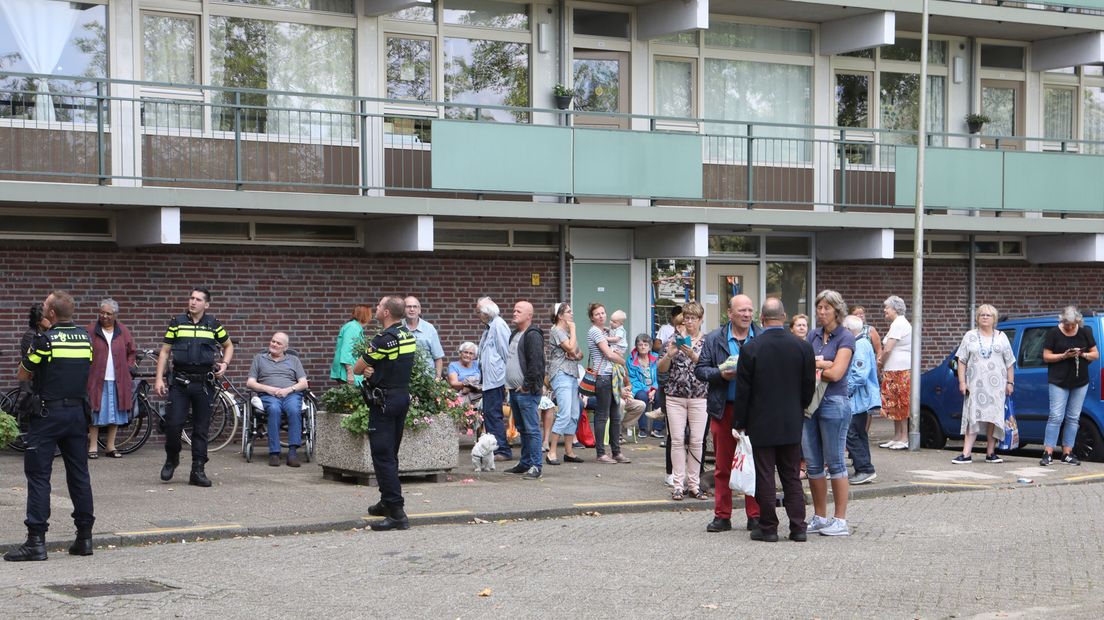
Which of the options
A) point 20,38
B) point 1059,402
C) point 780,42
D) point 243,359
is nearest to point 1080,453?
point 1059,402

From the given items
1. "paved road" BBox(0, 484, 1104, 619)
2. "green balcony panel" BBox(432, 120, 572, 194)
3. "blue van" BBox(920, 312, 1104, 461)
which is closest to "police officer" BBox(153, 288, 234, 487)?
"paved road" BBox(0, 484, 1104, 619)

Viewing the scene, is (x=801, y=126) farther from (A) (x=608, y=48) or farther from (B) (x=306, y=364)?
(B) (x=306, y=364)

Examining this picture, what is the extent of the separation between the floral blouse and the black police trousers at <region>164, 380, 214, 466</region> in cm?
429

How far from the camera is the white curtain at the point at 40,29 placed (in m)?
16.4

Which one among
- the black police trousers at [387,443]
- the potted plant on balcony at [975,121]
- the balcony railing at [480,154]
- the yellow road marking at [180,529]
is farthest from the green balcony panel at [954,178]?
the yellow road marking at [180,529]

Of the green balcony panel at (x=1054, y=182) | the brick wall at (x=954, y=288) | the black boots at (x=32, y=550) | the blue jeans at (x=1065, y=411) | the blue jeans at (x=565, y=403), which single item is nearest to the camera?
the black boots at (x=32, y=550)

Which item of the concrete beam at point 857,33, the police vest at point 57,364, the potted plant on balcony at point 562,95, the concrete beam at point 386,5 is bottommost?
the police vest at point 57,364

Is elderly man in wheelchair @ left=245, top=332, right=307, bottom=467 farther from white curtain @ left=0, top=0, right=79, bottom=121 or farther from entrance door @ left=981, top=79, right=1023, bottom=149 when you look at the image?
entrance door @ left=981, top=79, right=1023, bottom=149

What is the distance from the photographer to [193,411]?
42.8 ft

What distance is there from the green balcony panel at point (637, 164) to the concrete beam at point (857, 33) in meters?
3.61

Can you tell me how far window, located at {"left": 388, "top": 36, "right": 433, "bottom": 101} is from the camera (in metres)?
18.9

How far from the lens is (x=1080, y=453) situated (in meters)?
16.2

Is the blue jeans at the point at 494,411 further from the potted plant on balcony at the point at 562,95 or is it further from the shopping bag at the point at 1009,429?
→ the potted plant on balcony at the point at 562,95

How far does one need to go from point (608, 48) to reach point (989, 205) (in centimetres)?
646
